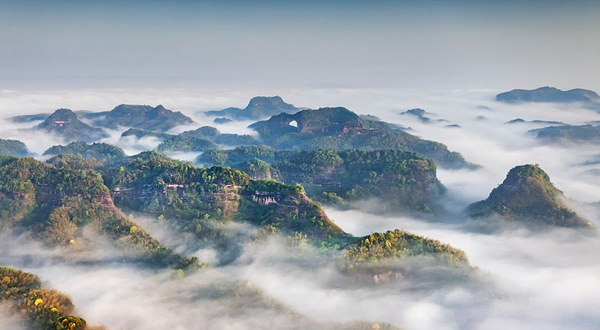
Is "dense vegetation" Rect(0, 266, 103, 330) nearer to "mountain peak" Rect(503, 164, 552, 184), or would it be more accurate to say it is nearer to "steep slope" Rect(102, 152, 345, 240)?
"steep slope" Rect(102, 152, 345, 240)

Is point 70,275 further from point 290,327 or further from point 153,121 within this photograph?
point 153,121

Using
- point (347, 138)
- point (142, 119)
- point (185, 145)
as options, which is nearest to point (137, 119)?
point (142, 119)

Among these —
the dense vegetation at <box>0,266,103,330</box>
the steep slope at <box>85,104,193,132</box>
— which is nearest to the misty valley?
the dense vegetation at <box>0,266,103,330</box>

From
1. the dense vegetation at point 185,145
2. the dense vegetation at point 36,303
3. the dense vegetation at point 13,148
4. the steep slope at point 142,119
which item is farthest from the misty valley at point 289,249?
the steep slope at point 142,119

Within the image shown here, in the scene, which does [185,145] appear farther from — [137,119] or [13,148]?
[137,119]

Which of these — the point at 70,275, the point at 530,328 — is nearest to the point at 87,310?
the point at 70,275

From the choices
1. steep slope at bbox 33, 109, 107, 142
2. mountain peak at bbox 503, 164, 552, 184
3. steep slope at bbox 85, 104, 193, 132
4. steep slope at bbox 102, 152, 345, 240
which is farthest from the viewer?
steep slope at bbox 85, 104, 193, 132

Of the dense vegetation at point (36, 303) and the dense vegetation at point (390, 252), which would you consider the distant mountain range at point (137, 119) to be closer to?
the dense vegetation at point (390, 252)
